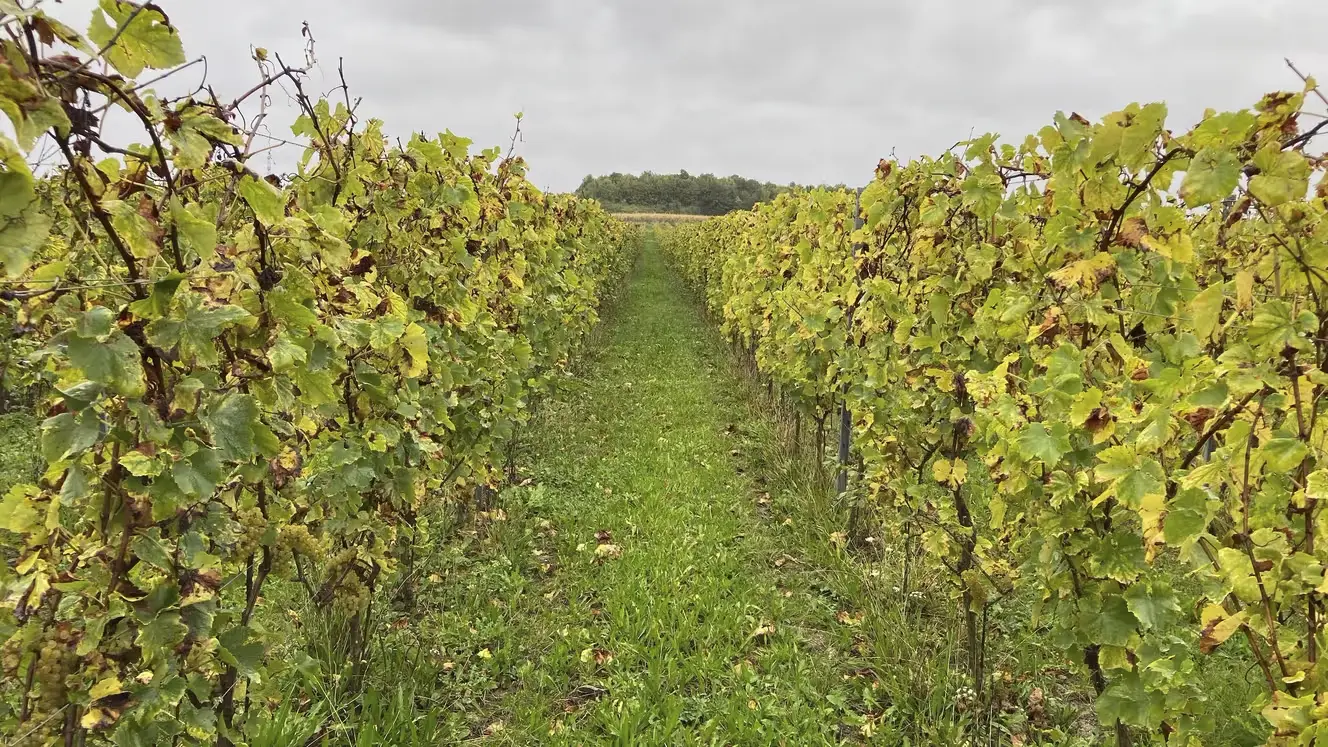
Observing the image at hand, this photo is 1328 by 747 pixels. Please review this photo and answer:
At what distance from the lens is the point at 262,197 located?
1.39m

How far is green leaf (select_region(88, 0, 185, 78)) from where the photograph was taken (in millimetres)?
1152

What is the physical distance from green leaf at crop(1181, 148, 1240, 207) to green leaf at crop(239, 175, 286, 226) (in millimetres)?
1864

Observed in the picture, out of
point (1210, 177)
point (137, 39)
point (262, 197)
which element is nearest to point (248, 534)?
point (262, 197)

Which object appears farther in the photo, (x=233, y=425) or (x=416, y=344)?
(x=416, y=344)

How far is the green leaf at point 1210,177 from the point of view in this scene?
58.3 inches

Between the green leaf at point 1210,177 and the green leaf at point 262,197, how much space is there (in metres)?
1.86

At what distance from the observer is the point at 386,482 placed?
2756 mm

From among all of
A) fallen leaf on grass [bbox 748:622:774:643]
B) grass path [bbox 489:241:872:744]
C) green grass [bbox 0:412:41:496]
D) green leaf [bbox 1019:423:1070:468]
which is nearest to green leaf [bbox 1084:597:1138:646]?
green leaf [bbox 1019:423:1070:468]

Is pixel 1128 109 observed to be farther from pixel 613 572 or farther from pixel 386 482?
pixel 613 572

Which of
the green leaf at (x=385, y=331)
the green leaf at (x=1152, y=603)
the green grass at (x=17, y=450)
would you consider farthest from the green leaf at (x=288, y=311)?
the green grass at (x=17, y=450)

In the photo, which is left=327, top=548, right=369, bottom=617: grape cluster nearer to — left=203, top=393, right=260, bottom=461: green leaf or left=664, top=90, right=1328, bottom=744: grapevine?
left=203, top=393, right=260, bottom=461: green leaf

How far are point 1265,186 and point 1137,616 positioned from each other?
1066mm

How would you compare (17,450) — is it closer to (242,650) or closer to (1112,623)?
(242,650)

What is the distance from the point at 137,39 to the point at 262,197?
1.03ft
